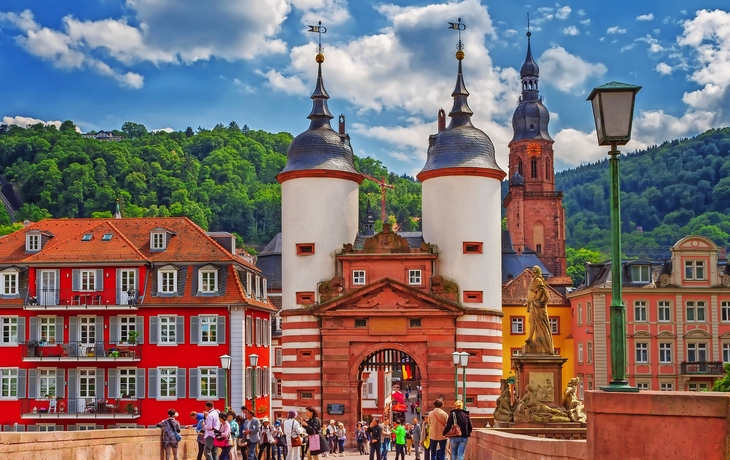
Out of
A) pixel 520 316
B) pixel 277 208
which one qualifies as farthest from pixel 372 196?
pixel 520 316

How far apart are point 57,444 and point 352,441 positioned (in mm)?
32768

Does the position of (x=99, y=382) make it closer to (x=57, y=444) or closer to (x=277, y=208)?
(x=57, y=444)

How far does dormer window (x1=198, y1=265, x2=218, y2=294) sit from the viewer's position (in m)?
62.3

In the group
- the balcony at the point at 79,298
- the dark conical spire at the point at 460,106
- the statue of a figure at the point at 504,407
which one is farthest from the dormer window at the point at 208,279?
the statue of a figure at the point at 504,407

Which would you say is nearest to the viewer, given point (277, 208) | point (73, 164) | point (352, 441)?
point (352, 441)

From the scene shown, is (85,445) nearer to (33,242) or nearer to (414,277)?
(414,277)

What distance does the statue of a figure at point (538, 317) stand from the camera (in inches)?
1416

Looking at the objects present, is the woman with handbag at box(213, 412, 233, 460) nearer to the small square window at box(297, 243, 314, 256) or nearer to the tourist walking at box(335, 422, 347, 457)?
the tourist walking at box(335, 422, 347, 457)

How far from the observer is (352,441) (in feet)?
188

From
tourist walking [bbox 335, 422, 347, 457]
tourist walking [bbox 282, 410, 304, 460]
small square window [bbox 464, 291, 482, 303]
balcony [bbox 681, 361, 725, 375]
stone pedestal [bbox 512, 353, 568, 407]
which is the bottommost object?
tourist walking [bbox 335, 422, 347, 457]

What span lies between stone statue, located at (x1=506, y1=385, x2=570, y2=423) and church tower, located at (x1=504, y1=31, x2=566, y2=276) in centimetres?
10543

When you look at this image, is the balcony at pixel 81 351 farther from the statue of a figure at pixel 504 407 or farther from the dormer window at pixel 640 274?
the dormer window at pixel 640 274

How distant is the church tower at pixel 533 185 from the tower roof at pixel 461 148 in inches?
3129

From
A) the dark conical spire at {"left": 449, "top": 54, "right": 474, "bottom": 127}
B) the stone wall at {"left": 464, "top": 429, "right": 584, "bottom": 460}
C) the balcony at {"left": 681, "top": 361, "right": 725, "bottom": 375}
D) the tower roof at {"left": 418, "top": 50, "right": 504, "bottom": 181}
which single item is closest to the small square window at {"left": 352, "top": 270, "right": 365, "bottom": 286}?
the tower roof at {"left": 418, "top": 50, "right": 504, "bottom": 181}
